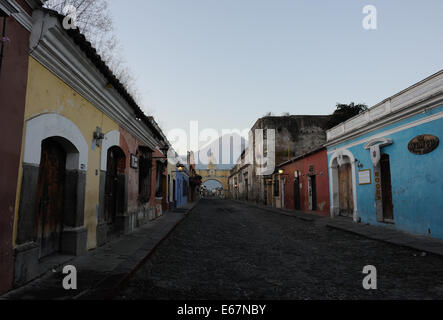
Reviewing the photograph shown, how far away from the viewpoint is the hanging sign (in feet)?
24.2

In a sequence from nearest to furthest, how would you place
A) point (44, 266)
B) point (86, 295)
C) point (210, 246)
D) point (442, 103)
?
point (86, 295) → point (44, 266) → point (210, 246) → point (442, 103)

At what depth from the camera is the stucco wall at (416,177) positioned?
23.9ft

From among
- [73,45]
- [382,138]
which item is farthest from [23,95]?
[382,138]

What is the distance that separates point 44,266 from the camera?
3.95 m

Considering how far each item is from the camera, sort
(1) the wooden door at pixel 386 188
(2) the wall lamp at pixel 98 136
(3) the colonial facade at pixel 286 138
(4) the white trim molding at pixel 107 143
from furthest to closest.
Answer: (3) the colonial facade at pixel 286 138, (1) the wooden door at pixel 386 188, (4) the white trim molding at pixel 107 143, (2) the wall lamp at pixel 98 136

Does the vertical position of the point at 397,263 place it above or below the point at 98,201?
below

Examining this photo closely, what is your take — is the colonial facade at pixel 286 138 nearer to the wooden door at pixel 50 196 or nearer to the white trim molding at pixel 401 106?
the white trim molding at pixel 401 106

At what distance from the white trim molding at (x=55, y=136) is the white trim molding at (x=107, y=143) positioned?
0.79 metres

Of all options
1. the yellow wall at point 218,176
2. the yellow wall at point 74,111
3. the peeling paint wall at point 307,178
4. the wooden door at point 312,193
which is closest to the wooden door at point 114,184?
the yellow wall at point 74,111

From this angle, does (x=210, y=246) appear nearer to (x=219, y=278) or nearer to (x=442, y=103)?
(x=219, y=278)

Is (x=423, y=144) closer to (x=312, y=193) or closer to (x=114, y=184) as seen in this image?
(x=114, y=184)

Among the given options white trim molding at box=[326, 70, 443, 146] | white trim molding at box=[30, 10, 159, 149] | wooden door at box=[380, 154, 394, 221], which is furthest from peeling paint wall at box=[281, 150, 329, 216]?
white trim molding at box=[30, 10, 159, 149]
